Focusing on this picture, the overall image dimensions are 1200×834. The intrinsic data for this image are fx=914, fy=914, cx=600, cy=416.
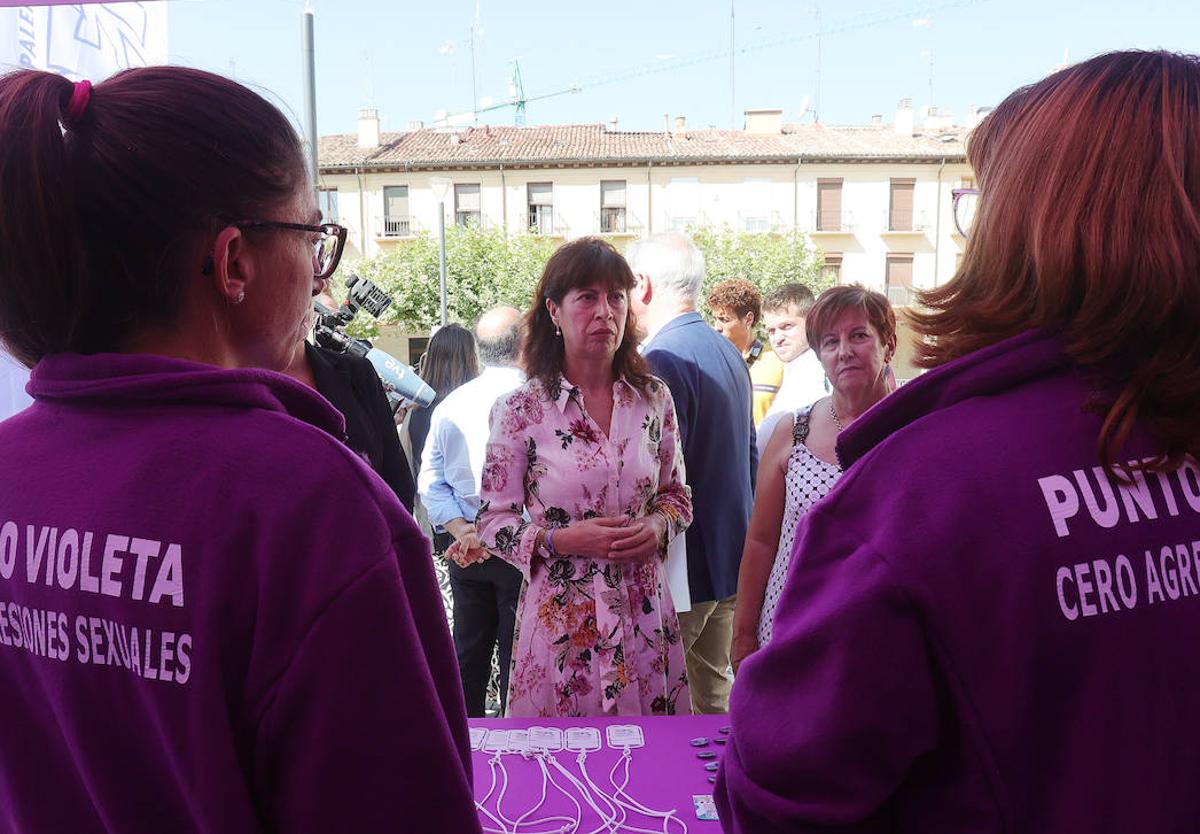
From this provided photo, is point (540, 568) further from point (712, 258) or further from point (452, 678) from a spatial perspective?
point (712, 258)

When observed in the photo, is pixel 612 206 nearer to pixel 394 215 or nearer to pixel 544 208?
pixel 544 208

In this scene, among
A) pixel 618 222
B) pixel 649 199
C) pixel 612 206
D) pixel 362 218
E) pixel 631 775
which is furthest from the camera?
pixel 618 222

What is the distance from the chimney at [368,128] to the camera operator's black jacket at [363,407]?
32.4 m

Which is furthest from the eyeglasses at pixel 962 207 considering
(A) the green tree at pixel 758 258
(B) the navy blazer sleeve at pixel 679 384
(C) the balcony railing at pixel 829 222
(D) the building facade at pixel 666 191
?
(C) the balcony railing at pixel 829 222

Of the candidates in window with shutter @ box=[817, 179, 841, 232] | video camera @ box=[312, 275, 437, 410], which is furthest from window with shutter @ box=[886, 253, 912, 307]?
video camera @ box=[312, 275, 437, 410]

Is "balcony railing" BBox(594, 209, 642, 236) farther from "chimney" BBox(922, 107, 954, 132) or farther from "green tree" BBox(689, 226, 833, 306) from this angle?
"chimney" BBox(922, 107, 954, 132)

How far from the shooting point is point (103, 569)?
82 cm

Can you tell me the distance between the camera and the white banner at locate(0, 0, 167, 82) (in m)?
2.18

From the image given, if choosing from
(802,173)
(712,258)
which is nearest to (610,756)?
(712,258)

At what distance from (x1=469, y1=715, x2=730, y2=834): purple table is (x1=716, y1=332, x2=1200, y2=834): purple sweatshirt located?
805 millimetres

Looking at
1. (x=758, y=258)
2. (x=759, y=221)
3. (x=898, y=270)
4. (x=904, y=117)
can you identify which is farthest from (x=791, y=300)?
(x=904, y=117)

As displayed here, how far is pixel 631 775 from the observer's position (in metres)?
1.79

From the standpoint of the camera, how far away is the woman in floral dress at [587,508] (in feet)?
7.86

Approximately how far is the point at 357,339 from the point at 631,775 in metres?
2.34
